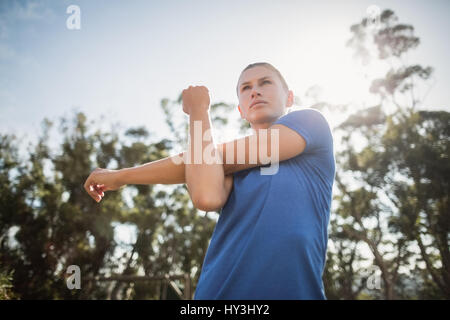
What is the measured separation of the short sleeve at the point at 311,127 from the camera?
3.76 ft

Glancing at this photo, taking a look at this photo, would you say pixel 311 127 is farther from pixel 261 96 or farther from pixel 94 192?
pixel 94 192

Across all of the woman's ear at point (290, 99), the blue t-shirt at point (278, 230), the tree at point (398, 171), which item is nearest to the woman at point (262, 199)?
the blue t-shirt at point (278, 230)

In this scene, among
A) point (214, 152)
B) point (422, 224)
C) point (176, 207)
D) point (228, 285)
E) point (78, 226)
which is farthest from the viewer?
point (176, 207)

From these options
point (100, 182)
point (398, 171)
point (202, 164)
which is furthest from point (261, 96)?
point (398, 171)

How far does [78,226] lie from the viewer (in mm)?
16531

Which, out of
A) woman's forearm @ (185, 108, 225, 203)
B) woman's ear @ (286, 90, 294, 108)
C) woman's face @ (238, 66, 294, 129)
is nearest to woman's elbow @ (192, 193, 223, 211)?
woman's forearm @ (185, 108, 225, 203)

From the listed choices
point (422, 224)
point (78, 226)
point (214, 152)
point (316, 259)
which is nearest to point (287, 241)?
point (316, 259)

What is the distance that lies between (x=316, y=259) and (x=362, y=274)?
89.6 feet

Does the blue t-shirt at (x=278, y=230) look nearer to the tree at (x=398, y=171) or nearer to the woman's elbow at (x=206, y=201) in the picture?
the woman's elbow at (x=206, y=201)

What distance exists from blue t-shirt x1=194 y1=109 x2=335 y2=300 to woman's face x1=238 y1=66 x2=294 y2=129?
0.66 ft

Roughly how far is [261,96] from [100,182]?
887 mm

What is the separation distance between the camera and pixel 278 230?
3.02 feet

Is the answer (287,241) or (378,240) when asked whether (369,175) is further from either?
(287,241)

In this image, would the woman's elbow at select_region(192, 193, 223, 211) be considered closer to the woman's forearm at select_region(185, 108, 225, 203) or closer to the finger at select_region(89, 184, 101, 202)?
the woman's forearm at select_region(185, 108, 225, 203)
